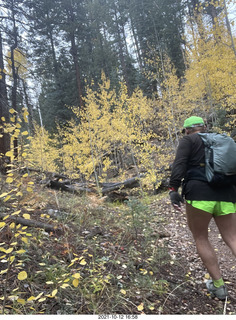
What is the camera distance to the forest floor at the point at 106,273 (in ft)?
5.57

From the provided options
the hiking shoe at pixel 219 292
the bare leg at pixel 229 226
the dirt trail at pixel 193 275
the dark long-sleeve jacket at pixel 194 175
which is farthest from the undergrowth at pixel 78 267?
the dark long-sleeve jacket at pixel 194 175

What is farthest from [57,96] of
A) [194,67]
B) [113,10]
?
[113,10]

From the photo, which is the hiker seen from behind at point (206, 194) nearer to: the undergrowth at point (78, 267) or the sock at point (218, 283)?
the sock at point (218, 283)

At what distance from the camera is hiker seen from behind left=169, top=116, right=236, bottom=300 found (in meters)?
1.96

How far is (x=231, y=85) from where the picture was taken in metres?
8.38

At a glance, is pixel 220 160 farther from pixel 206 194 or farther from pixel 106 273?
pixel 106 273

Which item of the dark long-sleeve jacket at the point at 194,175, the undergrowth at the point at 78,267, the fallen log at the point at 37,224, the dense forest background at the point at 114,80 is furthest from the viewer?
the dense forest background at the point at 114,80

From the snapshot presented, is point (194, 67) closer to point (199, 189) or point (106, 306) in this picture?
point (199, 189)

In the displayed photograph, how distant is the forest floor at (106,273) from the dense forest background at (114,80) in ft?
16.0

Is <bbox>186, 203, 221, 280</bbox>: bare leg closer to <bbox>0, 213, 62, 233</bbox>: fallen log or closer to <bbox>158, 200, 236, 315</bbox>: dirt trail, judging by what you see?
<bbox>158, 200, 236, 315</bbox>: dirt trail

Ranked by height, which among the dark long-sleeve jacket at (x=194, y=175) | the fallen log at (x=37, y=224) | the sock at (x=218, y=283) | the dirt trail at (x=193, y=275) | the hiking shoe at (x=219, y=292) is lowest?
the dirt trail at (x=193, y=275)

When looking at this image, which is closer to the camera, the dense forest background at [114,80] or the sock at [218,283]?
the sock at [218,283]

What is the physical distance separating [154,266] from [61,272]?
1235 millimetres

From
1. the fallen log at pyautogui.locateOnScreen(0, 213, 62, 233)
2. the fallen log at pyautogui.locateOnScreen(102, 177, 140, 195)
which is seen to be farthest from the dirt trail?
the fallen log at pyautogui.locateOnScreen(102, 177, 140, 195)
